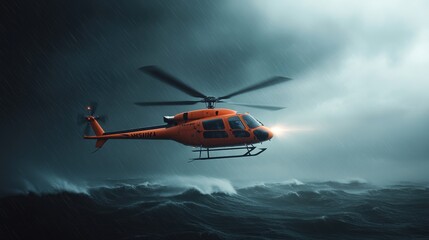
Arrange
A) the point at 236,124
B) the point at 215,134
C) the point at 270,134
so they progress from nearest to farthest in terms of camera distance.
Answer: the point at 236,124 → the point at 270,134 → the point at 215,134

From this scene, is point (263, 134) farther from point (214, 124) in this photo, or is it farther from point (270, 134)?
point (214, 124)

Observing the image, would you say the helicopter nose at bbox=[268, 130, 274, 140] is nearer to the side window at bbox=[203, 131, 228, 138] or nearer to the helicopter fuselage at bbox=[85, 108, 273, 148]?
the helicopter fuselage at bbox=[85, 108, 273, 148]

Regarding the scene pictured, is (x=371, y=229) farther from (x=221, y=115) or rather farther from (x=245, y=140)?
(x=221, y=115)

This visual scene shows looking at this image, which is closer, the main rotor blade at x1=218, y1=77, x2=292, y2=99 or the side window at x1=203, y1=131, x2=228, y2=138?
the main rotor blade at x1=218, y1=77, x2=292, y2=99

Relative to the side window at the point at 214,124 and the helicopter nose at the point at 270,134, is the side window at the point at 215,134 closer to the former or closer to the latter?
the side window at the point at 214,124

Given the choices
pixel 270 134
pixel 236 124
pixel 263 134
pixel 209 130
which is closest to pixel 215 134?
pixel 209 130

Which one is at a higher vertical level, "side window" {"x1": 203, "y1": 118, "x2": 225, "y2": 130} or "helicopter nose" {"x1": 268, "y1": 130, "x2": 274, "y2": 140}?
"side window" {"x1": 203, "y1": 118, "x2": 225, "y2": 130}

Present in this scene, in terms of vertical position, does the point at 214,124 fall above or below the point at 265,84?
below


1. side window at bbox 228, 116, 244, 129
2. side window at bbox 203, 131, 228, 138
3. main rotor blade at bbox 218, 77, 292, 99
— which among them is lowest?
side window at bbox 203, 131, 228, 138

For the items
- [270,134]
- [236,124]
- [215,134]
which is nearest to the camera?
[236,124]
